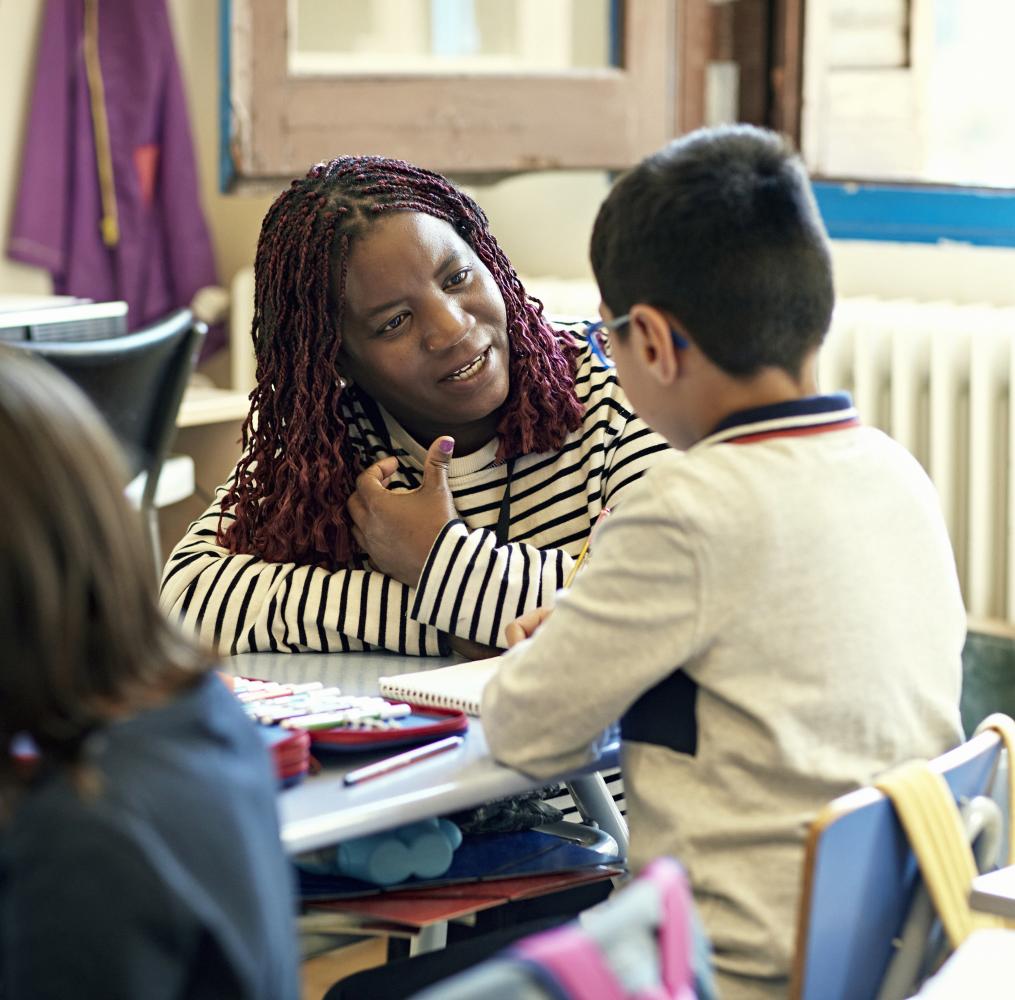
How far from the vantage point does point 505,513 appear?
169 cm

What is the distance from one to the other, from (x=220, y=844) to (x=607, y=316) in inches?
25.2

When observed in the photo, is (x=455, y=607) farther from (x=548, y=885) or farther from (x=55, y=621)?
(x=55, y=621)

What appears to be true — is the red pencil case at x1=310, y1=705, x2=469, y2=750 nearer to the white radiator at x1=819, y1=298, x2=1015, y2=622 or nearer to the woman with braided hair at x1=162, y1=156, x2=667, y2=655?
the woman with braided hair at x1=162, y1=156, x2=667, y2=655

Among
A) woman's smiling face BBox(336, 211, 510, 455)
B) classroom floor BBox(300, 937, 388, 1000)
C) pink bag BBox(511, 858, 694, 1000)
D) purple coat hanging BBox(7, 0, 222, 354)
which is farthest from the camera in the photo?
purple coat hanging BBox(7, 0, 222, 354)

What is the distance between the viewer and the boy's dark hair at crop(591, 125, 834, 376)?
123 cm

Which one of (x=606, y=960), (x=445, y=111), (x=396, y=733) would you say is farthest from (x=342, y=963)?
(x=606, y=960)

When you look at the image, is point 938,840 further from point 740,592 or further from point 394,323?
point 394,323

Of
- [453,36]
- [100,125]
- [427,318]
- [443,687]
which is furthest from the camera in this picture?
[100,125]

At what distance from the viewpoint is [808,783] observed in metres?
1.18

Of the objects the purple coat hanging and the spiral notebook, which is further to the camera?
the purple coat hanging

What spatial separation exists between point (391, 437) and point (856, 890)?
82 cm

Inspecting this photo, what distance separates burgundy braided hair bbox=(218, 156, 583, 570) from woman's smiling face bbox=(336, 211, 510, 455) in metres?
0.02

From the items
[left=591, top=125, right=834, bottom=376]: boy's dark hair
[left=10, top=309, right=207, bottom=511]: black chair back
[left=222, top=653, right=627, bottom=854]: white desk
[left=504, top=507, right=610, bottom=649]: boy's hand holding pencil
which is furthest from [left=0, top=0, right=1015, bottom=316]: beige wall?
Result: [left=222, top=653, right=627, bottom=854]: white desk

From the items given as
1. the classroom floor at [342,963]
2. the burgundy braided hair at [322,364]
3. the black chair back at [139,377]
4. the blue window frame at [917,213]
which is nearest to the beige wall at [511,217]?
the blue window frame at [917,213]
